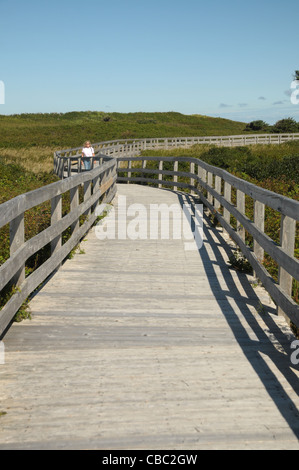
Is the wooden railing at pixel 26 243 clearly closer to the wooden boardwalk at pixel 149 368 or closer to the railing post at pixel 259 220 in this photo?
the wooden boardwalk at pixel 149 368

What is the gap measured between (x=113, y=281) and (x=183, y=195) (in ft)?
40.3

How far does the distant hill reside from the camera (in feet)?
257

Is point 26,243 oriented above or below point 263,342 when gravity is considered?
above

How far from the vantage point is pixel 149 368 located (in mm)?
4777

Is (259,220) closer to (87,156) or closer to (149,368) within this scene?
(149,368)

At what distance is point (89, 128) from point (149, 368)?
96923mm

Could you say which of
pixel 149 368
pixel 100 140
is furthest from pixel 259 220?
pixel 100 140

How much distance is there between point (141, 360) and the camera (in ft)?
16.2

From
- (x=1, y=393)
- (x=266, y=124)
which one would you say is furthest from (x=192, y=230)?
(x=266, y=124)

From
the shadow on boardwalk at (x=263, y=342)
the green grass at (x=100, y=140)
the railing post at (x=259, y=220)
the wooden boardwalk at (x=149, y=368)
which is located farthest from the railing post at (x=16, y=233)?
the railing post at (x=259, y=220)

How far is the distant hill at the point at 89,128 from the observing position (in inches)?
3083

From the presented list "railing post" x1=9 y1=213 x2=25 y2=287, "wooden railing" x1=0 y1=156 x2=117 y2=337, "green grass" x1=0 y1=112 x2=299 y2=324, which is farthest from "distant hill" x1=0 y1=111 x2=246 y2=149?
"railing post" x1=9 y1=213 x2=25 y2=287

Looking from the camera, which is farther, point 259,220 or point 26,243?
point 259,220
